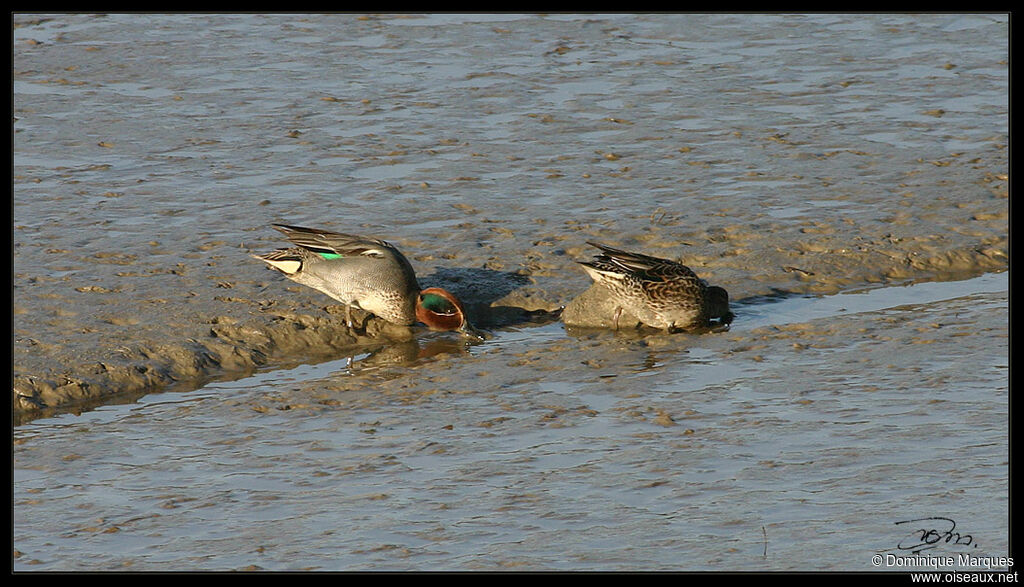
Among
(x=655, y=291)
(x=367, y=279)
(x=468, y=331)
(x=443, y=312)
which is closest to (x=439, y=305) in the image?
(x=443, y=312)

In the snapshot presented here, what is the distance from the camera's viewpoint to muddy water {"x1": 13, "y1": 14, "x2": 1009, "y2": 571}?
21.0 feet

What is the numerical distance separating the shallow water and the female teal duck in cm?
14

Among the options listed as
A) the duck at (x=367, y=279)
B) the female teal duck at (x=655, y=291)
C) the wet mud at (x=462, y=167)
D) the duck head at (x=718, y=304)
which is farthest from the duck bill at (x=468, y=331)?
the duck head at (x=718, y=304)

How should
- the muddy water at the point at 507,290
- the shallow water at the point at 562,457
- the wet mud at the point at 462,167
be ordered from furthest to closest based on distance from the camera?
the wet mud at the point at 462,167 → the muddy water at the point at 507,290 → the shallow water at the point at 562,457

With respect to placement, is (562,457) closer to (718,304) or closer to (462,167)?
(718,304)

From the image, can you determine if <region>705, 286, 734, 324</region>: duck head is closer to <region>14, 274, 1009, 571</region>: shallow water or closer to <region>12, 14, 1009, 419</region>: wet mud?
<region>14, 274, 1009, 571</region>: shallow water

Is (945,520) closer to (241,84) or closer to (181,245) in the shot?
(181,245)

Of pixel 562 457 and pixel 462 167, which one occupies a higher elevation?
pixel 462 167

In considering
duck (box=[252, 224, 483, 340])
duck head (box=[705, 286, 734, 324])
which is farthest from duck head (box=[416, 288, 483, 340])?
duck head (box=[705, 286, 734, 324])

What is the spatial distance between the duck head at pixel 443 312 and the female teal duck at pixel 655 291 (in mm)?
794

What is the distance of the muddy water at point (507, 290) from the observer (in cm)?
641

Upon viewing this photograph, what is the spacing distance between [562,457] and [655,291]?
2.23 meters

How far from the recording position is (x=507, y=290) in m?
9.70

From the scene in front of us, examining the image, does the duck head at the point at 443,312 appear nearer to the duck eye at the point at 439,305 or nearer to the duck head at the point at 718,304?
the duck eye at the point at 439,305
